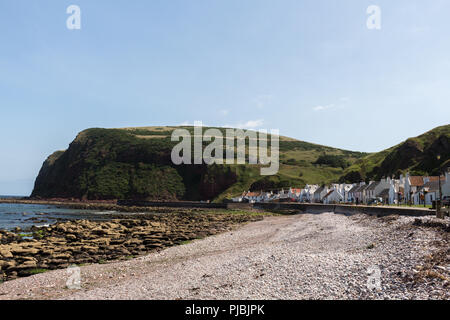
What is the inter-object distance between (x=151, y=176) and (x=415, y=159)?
11867 cm

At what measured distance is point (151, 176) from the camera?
177 metres

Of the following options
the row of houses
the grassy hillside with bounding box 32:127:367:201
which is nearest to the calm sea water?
the row of houses

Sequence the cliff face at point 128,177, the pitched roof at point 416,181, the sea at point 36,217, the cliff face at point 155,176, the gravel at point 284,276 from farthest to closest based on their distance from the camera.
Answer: the cliff face at point 128,177
the cliff face at point 155,176
the pitched roof at point 416,181
the sea at point 36,217
the gravel at point 284,276

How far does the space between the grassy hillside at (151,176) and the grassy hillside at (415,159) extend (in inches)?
1255

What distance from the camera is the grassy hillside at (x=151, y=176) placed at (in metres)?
166

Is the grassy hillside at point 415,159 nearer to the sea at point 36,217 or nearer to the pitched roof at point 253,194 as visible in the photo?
the pitched roof at point 253,194

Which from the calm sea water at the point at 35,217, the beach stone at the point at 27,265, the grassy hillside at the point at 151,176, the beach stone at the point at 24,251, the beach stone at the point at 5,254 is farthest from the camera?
the grassy hillside at the point at 151,176

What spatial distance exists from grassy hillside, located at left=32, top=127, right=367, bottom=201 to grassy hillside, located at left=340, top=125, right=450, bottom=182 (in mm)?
31877

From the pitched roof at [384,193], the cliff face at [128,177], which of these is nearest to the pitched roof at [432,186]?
the pitched roof at [384,193]

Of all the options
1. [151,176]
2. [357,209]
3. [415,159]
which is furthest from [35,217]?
[151,176]

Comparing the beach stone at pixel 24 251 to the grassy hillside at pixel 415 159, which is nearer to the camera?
the beach stone at pixel 24 251

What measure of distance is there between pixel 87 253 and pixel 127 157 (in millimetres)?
171534
